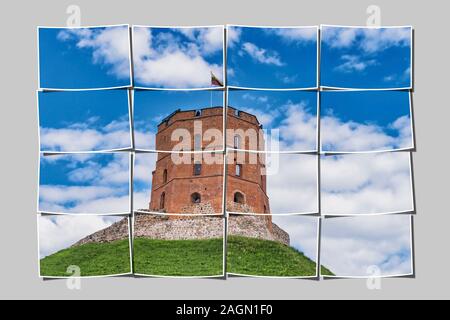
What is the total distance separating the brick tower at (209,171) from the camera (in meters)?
10.2

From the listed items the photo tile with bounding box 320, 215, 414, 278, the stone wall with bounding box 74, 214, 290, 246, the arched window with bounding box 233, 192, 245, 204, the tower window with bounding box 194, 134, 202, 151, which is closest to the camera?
the photo tile with bounding box 320, 215, 414, 278

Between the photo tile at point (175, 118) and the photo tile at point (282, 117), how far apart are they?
192mm

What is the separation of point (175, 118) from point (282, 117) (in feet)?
4.42

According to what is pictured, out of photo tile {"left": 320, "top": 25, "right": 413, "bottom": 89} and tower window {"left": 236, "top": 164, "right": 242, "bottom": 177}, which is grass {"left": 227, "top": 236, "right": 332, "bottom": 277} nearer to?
tower window {"left": 236, "top": 164, "right": 242, "bottom": 177}

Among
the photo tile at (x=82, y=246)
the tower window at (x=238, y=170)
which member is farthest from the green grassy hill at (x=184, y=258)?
the tower window at (x=238, y=170)

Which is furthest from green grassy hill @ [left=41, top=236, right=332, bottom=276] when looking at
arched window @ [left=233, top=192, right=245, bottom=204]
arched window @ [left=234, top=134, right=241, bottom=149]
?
arched window @ [left=234, top=134, right=241, bottom=149]

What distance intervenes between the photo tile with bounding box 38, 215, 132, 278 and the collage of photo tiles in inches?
0.7

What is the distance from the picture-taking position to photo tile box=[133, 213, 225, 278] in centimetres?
1009

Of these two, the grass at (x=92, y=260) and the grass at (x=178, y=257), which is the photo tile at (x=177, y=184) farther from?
the grass at (x=92, y=260)

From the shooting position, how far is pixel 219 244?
400 inches

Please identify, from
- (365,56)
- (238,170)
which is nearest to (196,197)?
(238,170)

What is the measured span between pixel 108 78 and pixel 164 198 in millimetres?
1668
